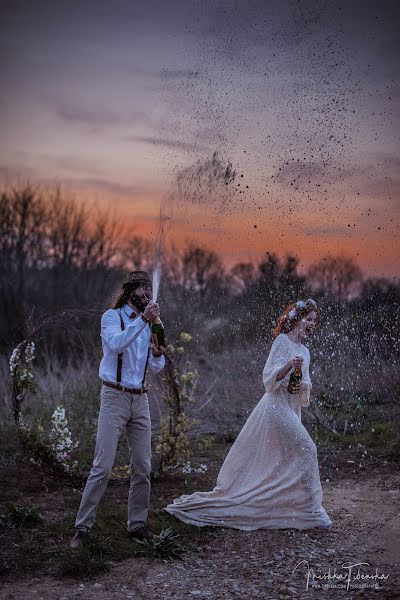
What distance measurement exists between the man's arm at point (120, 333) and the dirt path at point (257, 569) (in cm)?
170

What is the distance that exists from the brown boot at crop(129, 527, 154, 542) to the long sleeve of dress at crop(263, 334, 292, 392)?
5.71 feet

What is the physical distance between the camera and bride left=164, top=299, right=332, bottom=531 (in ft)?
21.2

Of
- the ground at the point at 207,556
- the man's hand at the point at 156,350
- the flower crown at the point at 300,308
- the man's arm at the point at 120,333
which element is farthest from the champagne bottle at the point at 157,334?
the ground at the point at 207,556

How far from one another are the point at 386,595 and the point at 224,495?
2.16 m

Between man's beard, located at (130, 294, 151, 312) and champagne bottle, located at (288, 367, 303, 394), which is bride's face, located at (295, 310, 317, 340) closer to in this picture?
champagne bottle, located at (288, 367, 303, 394)

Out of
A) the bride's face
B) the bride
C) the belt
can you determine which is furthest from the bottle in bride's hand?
the belt

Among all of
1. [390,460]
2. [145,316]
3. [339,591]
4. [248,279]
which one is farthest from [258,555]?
[248,279]

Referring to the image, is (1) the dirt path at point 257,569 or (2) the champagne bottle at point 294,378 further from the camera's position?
(2) the champagne bottle at point 294,378

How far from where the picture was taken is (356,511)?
7121 mm

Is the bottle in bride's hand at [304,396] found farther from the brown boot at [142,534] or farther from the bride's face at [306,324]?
the brown boot at [142,534]

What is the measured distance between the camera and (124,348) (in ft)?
18.9

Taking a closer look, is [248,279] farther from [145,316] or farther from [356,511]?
[145,316]

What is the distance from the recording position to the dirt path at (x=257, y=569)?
16.5 feet

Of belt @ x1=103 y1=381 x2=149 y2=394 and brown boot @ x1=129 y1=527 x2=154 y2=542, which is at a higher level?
belt @ x1=103 y1=381 x2=149 y2=394
